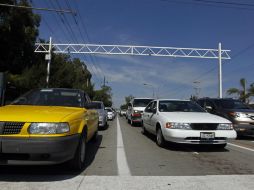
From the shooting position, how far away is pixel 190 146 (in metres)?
10.5

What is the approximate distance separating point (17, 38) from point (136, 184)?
31614 millimetres

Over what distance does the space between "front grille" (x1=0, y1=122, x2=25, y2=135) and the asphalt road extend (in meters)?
0.82

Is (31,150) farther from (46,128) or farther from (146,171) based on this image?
(146,171)

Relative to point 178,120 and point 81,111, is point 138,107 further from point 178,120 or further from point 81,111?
point 81,111

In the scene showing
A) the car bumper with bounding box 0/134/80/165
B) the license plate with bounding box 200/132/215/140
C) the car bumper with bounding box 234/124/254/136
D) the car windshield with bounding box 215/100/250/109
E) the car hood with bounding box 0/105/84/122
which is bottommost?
the car bumper with bounding box 0/134/80/165

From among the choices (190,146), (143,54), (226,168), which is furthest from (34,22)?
(226,168)

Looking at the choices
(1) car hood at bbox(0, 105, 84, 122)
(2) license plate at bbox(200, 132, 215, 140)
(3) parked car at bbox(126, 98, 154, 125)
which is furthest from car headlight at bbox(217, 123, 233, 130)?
(3) parked car at bbox(126, 98, 154, 125)

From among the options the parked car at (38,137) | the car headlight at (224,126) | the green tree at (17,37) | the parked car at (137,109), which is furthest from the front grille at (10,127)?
the green tree at (17,37)

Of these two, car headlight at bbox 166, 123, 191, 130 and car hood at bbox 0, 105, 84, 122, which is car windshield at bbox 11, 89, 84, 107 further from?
car headlight at bbox 166, 123, 191, 130

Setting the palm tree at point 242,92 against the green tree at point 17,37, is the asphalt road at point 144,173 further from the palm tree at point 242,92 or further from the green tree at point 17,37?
the palm tree at point 242,92

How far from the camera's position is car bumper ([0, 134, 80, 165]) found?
549 centimetres

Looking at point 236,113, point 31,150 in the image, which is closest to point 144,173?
point 31,150

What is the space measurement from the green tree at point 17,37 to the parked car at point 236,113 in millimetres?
21415

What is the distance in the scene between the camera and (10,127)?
221 inches
